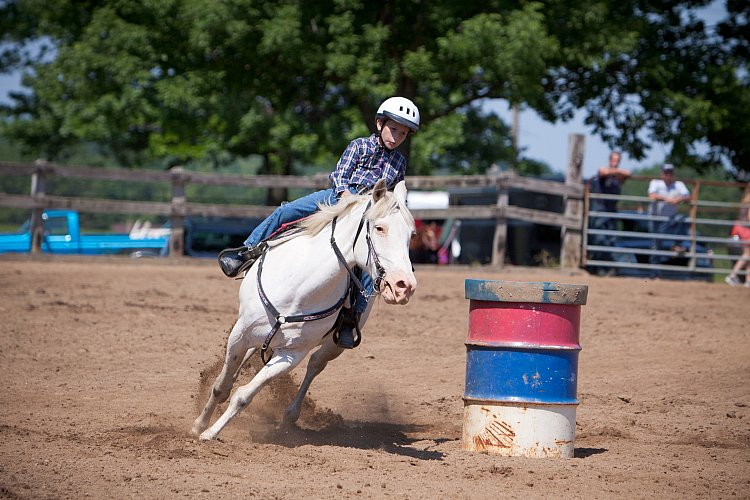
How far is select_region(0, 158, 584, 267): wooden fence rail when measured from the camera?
1703 centimetres

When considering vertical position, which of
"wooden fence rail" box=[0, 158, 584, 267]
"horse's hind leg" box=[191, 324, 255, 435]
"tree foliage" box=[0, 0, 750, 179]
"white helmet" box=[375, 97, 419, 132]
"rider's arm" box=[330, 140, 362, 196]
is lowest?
"horse's hind leg" box=[191, 324, 255, 435]

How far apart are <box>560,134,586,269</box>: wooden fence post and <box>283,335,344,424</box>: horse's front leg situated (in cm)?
1062

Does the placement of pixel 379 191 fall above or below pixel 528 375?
above

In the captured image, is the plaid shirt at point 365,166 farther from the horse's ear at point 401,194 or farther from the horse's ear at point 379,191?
the horse's ear at point 379,191

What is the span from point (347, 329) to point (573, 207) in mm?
11734

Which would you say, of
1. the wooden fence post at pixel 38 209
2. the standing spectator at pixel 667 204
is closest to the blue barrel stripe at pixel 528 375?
the standing spectator at pixel 667 204

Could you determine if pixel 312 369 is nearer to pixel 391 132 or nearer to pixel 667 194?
pixel 391 132

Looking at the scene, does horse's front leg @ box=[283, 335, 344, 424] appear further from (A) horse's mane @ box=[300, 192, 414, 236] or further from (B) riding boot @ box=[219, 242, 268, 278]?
(A) horse's mane @ box=[300, 192, 414, 236]

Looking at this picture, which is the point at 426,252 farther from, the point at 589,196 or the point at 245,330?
the point at 245,330

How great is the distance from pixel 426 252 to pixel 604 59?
6121 mm

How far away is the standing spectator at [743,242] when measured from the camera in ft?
Result: 56.2

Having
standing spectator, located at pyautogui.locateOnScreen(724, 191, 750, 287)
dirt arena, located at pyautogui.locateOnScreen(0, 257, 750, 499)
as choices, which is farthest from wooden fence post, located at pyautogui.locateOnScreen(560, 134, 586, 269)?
standing spectator, located at pyautogui.locateOnScreen(724, 191, 750, 287)

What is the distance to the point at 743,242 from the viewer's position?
1688 cm

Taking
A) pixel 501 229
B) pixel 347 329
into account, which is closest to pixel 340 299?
pixel 347 329
